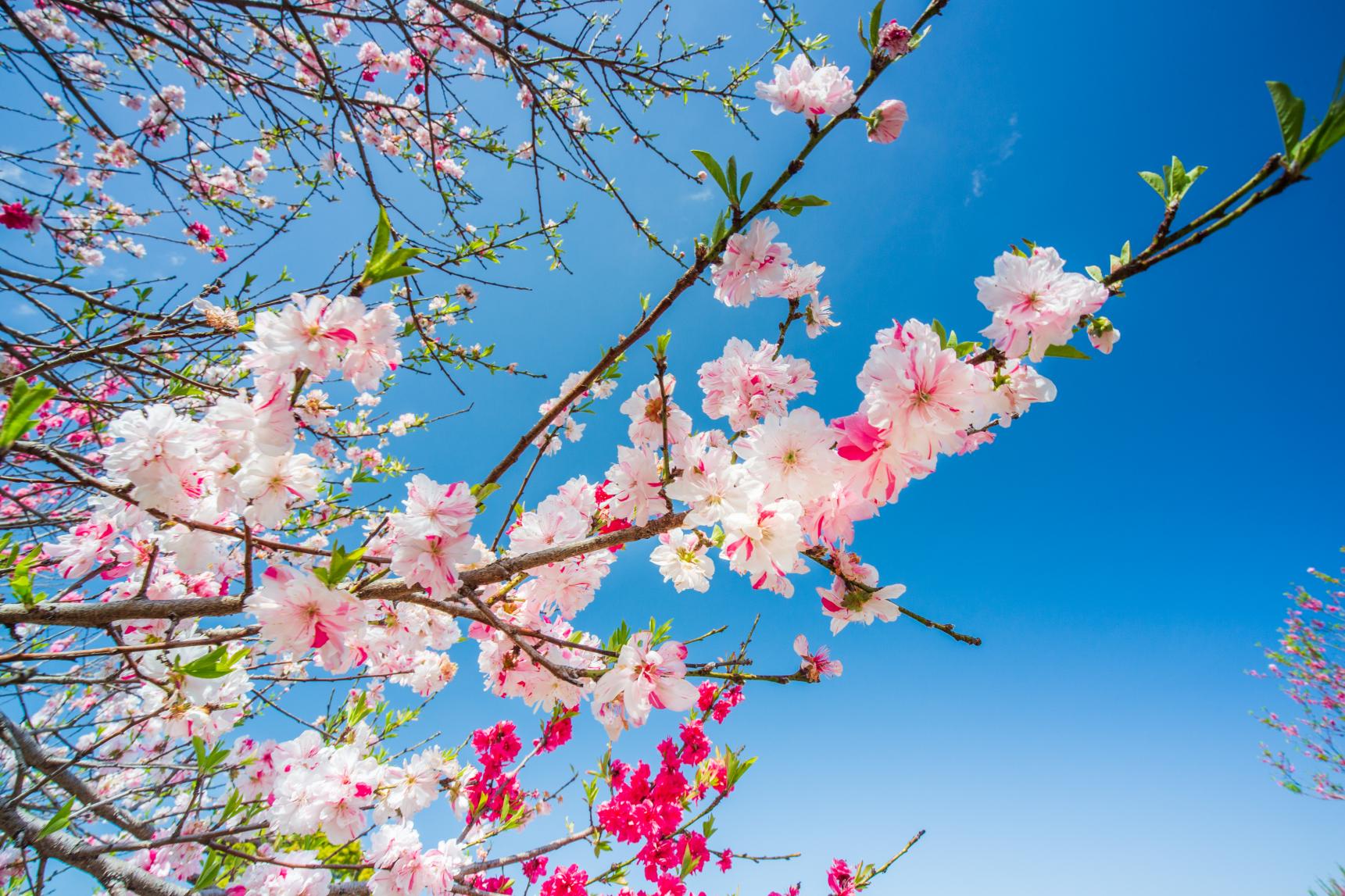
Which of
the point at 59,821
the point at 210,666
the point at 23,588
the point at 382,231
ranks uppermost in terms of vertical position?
the point at 382,231

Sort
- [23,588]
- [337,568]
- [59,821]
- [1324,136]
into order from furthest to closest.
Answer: [59,821] < [23,588] < [337,568] < [1324,136]

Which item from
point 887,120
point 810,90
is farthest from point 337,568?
point 887,120

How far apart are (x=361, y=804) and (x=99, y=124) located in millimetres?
A: 3303

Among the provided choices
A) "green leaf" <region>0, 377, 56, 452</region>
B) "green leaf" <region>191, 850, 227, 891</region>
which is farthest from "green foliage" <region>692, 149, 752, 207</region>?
"green leaf" <region>191, 850, 227, 891</region>

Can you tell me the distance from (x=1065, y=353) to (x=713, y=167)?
0.93m

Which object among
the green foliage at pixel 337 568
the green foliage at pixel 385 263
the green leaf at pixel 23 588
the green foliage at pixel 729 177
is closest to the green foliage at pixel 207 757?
the green leaf at pixel 23 588

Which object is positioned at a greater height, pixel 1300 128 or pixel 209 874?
pixel 1300 128

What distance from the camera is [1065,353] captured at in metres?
1.21

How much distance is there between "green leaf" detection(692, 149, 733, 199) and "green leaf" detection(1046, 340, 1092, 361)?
0.85m

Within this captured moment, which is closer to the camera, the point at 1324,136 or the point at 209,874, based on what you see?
the point at 1324,136

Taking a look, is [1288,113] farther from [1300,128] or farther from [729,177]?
[729,177]

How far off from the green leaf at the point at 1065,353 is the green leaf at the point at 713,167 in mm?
852

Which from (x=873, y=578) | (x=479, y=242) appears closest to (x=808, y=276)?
(x=873, y=578)

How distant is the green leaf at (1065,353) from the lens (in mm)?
1179
